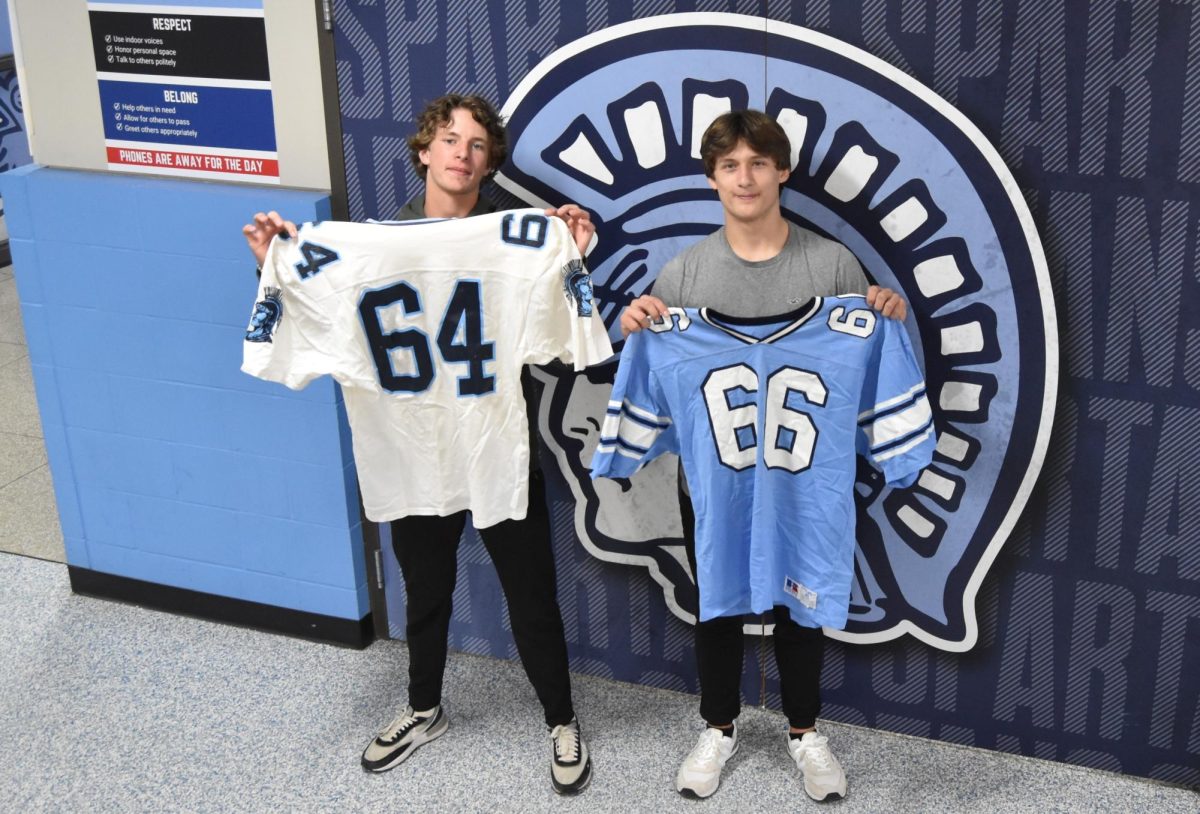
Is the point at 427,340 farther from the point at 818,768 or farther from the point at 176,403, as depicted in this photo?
the point at 818,768

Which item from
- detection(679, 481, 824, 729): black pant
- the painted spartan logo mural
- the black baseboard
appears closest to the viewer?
the painted spartan logo mural

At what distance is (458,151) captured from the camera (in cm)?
254

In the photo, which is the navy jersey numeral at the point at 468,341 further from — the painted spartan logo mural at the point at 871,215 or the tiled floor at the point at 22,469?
the tiled floor at the point at 22,469

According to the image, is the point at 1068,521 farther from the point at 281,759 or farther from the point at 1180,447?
the point at 281,759

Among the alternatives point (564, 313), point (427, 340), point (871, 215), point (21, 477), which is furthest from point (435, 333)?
point (21, 477)

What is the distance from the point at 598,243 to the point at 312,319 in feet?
2.07

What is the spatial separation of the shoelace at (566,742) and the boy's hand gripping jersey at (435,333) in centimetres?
54

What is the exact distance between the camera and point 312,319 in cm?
263

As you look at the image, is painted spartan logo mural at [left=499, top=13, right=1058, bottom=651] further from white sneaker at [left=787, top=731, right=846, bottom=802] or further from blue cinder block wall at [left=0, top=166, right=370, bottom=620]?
blue cinder block wall at [left=0, top=166, right=370, bottom=620]

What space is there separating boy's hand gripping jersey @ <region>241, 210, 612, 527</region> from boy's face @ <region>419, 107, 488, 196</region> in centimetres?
8

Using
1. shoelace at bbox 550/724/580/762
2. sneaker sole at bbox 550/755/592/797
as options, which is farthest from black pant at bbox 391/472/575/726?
sneaker sole at bbox 550/755/592/797

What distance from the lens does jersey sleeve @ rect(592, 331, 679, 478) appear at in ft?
8.46

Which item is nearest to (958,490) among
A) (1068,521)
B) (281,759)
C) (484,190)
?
(1068,521)

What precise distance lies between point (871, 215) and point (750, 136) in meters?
0.35
